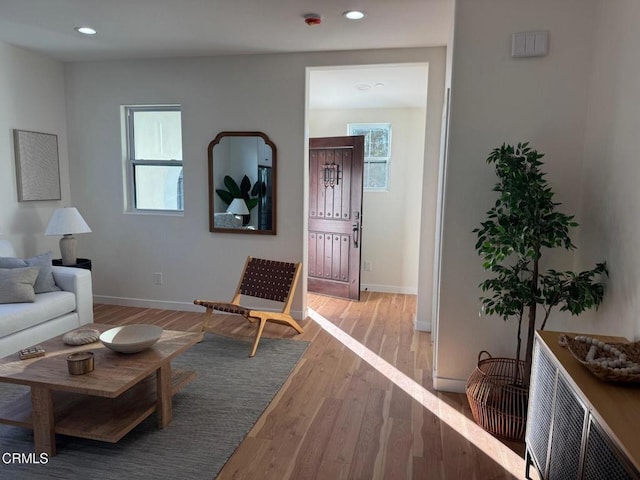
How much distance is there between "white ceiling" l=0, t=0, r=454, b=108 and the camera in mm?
2924

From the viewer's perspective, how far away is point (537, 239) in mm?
2186

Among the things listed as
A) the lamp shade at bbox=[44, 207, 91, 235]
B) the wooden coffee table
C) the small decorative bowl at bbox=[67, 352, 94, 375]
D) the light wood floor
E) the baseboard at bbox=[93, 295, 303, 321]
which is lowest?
the light wood floor

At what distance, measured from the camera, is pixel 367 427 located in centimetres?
242

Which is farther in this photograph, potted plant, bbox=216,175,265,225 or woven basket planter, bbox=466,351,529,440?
potted plant, bbox=216,175,265,225

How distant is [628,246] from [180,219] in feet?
12.6

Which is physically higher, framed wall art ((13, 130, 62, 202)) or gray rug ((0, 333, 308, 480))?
framed wall art ((13, 130, 62, 202))

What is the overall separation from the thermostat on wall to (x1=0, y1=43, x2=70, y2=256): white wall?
428 cm

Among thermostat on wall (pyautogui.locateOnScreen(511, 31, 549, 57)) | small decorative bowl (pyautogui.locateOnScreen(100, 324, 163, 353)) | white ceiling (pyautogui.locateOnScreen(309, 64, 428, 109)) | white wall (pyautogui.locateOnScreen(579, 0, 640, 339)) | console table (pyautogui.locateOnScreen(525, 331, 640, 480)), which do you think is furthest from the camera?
white ceiling (pyautogui.locateOnScreen(309, 64, 428, 109))

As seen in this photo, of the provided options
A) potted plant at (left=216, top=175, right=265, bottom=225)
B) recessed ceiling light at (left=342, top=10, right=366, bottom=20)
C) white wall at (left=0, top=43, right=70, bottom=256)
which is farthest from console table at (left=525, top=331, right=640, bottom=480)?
white wall at (left=0, top=43, right=70, bottom=256)

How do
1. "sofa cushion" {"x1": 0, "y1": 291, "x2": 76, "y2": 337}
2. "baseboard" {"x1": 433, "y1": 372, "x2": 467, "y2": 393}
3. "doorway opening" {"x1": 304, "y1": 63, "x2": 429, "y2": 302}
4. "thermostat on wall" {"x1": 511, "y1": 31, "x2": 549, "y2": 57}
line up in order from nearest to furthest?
"thermostat on wall" {"x1": 511, "y1": 31, "x2": 549, "y2": 57} < "baseboard" {"x1": 433, "y1": 372, "x2": 467, "y2": 393} < "sofa cushion" {"x1": 0, "y1": 291, "x2": 76, "y2": 337} < "doorway opening" {"x1": 304, "y1": 63, "x2": 429, "y2": 302}

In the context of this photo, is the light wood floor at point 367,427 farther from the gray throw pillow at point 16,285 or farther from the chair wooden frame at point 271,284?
the gray throw pillow at point 16,285

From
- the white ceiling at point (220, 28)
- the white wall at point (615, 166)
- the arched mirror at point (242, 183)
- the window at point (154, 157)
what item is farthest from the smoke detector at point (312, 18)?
the window at point (154, 157)

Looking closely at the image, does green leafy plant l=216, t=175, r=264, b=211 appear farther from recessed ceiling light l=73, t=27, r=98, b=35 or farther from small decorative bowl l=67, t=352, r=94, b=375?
small decorative bowl l=67, t=352, r=94, b=375

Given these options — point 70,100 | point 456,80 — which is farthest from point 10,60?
point 456,80
